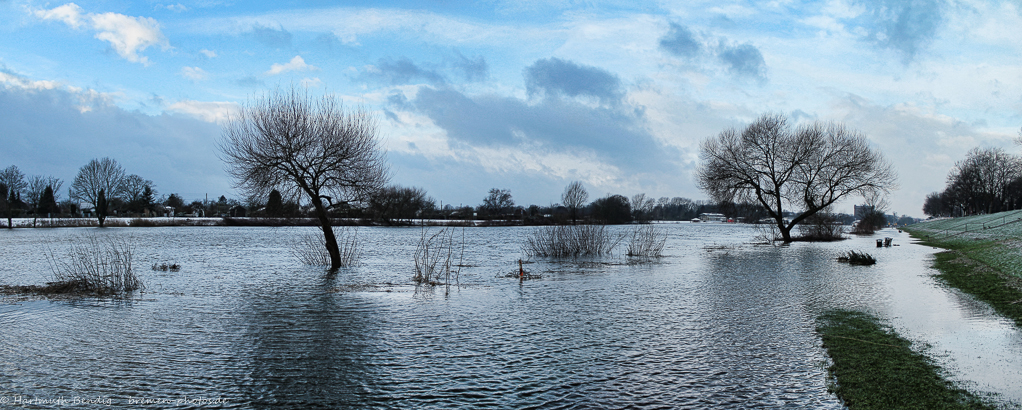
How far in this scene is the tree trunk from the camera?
21.6 meters

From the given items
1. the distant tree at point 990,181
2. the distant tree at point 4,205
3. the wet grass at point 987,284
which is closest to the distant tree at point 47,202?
the distant tree at point 4,205

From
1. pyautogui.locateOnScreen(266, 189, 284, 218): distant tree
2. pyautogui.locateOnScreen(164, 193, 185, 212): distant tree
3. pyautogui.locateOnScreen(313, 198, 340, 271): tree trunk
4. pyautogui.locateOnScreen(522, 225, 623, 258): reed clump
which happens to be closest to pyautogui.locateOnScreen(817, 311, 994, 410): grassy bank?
pyautogui.locateOnScreen(313, 198, 340, 271): tree trunk

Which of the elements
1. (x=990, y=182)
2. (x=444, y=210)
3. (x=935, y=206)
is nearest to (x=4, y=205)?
(x=444, y=210)

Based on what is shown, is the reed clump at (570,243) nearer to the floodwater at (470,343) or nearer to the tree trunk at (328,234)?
the tree trunk at (328,234)

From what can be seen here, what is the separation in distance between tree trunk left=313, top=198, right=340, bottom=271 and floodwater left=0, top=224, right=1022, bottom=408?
3.46 m

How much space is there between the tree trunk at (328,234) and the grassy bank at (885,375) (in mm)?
17637

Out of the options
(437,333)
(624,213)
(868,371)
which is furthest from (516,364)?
(624,213)

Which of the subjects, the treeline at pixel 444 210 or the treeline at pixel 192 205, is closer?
the treeline at pixel 444 210

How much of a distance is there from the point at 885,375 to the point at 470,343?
6.46 metres

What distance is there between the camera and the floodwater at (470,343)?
7.22m

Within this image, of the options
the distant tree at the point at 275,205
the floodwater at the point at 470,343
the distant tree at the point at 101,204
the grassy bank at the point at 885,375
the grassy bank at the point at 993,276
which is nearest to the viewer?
the grassy bank at the point at 885,375

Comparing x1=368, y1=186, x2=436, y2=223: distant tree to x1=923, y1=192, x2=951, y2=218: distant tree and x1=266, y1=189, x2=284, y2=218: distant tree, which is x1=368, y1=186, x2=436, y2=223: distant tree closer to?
x1=266, y1=189, x2=284, y2=218: distant tree

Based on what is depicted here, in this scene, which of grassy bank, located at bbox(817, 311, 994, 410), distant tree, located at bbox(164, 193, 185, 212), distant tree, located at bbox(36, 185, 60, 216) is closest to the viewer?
grassy bank, located at bbox(817, 311, 994, 410)

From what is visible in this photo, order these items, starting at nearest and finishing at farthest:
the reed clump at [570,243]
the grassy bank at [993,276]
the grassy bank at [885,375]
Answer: the grassy bank at [885,375]
the grassy bank at [993,276]
the reed clump at [570,243]
